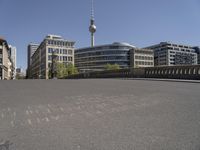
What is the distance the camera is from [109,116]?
483 cm

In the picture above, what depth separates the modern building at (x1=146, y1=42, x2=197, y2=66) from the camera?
476 ft

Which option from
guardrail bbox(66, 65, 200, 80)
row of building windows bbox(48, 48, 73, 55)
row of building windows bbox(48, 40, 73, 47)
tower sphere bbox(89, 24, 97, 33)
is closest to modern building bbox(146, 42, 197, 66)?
tower sphere bbox(89, 24, 97, 33)

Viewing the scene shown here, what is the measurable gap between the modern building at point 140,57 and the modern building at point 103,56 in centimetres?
290

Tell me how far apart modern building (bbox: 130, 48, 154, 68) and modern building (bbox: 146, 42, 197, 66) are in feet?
50.5

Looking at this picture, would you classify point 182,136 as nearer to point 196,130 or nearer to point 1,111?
point 196,130

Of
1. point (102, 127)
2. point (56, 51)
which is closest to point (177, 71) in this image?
point (102, 127)

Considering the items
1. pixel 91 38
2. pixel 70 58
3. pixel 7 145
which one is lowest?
pixel 7 145

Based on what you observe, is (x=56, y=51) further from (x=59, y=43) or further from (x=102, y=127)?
(x=102, y=127)

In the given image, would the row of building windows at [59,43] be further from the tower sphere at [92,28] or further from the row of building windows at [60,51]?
the tower sphere at [92,28]

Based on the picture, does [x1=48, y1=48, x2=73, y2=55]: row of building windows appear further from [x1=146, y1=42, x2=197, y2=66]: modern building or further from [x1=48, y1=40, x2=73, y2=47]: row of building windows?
[x1=146, y1=42, x2=197, y2=66]: modern building

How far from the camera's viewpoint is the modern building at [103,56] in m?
118

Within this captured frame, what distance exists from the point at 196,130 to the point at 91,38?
13366 cm

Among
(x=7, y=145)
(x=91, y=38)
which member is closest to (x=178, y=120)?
(x=7, y=145)

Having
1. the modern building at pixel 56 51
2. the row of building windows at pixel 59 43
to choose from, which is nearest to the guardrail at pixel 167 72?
the modern building at pixel 56 51
